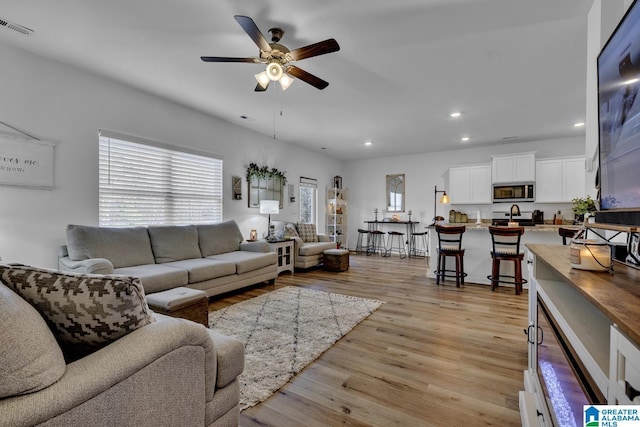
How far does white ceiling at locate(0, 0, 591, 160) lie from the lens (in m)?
2.27

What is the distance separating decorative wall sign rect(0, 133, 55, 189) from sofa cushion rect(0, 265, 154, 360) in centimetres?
269

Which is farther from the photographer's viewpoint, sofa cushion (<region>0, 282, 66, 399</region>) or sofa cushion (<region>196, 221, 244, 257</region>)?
sofa cushion (<region>196, 221, 244, 257</region>)

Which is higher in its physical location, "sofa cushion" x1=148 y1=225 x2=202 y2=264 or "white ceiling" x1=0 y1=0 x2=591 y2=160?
"white ceiling" x1=0 y1=0 x2=591 y2=160

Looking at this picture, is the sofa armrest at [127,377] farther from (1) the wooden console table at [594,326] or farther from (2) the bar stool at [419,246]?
(2) the bar stool at [419,246]

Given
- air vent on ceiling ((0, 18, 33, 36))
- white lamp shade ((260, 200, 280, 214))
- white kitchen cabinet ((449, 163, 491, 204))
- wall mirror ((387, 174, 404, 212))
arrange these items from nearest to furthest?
air vent on ceiling ((0, 18, 33, 36)) → white lamp shade ((260, 200, 280, 214)) → white kitchen cabinet ((449, 163, 491, 204)) → wall mirror ((387, 174, 404, 212))

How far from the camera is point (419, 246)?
770cm

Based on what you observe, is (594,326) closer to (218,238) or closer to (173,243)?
(173,243)

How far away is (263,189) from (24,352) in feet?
16.8

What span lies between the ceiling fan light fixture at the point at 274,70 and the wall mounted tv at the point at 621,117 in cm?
214

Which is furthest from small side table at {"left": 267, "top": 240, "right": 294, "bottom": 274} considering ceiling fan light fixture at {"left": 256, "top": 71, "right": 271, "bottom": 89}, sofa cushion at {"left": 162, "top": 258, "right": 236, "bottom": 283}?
ceiling fan light fixture at {"left": 256, "top": 71, "right": 271, "bottom": 89}

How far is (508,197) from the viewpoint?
20.4 feet

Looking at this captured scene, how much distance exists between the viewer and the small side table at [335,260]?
551 cm

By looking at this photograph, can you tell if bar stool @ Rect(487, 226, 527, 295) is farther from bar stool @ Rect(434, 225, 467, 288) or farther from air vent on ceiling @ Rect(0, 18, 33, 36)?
air vent on ceiling @ Rect(0, 18, 33, 36)

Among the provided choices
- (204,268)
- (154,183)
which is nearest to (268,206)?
(154,183)
